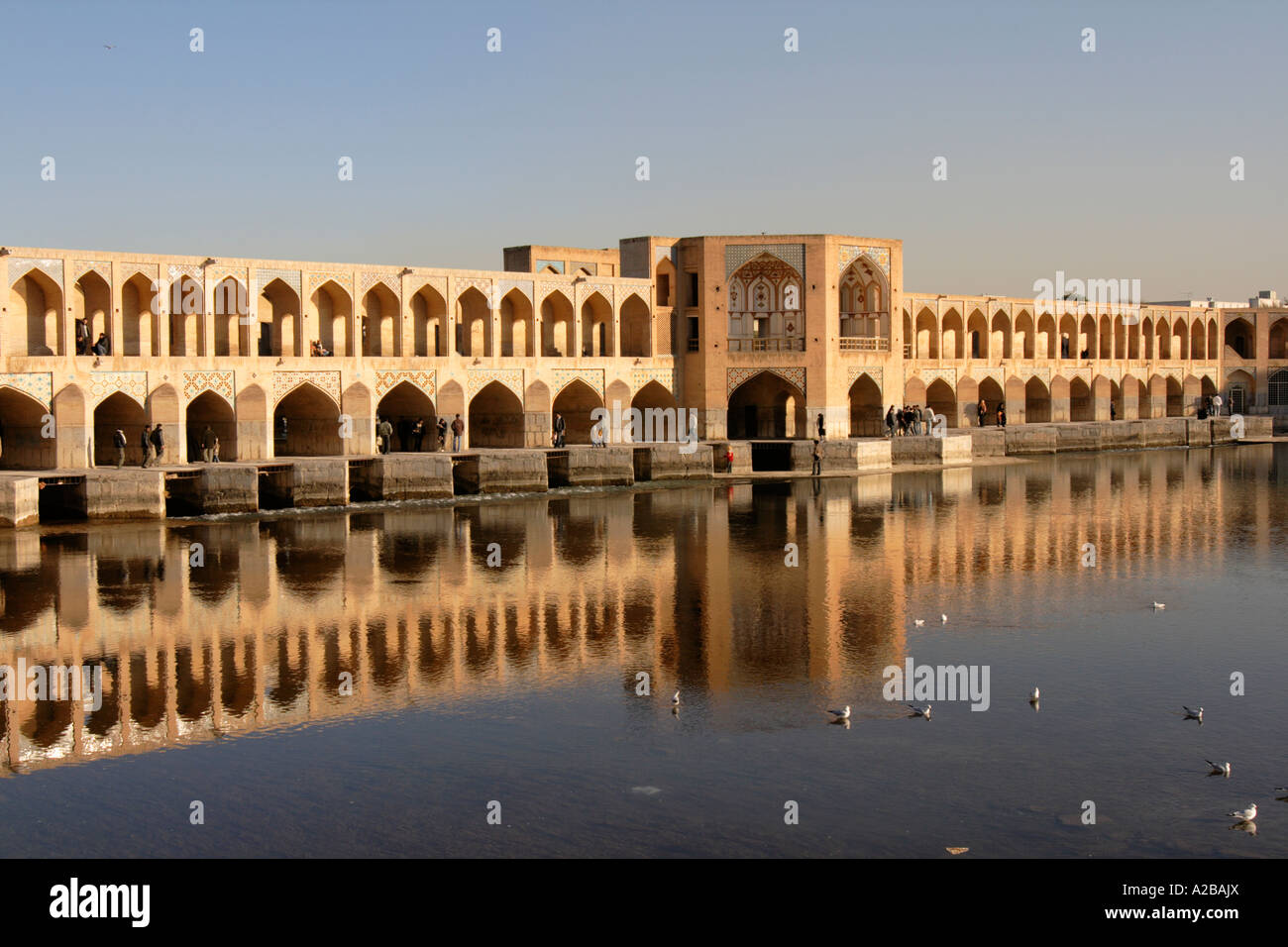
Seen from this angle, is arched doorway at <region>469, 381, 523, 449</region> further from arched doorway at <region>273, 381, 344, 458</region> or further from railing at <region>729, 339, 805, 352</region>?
railing at <region>729, 339, 805, 352</region>

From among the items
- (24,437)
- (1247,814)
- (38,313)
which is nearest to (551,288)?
(38,313)

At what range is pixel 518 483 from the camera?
2592cm

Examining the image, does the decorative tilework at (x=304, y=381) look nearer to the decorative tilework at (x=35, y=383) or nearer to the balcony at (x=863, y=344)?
the decorative tilework at (x=35, y=383)

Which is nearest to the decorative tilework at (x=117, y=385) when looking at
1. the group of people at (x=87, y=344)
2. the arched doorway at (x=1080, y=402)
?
the group of people at (x=87, y=344)

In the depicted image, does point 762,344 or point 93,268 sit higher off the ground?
point 93,268

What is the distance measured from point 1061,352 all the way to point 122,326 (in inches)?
1291

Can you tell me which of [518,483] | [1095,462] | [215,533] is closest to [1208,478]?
[1095,462]

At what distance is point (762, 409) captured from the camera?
3409 centimetres

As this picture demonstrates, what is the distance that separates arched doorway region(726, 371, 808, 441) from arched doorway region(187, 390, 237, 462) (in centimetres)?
1333

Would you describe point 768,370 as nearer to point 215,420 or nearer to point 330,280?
point 330,280

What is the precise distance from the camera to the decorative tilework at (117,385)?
→ 22.5 m

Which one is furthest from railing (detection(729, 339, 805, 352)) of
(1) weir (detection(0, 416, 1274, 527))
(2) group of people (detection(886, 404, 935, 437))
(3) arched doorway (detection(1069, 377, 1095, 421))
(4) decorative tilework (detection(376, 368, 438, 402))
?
(3) arched doorway (detection(1069, 377, 1095, 421))

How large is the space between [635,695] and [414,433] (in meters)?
18.2

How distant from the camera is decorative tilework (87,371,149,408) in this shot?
73.7ft
